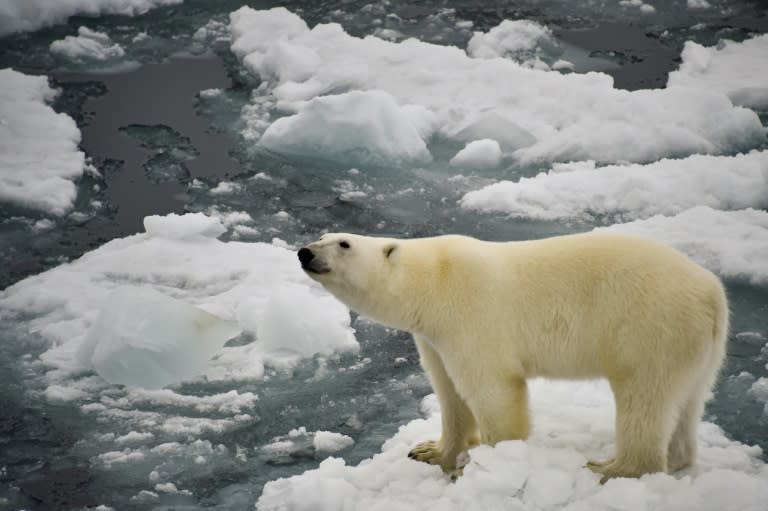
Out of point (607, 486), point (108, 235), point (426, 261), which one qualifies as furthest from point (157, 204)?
point (607, 486)

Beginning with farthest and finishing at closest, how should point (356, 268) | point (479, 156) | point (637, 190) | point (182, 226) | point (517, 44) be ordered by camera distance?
1. point (517, 44)
2. point (479, 156)
3. point (637, 190)
4. point (182, 226)
5. point (356, 268)

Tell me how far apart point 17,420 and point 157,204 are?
3032 mm

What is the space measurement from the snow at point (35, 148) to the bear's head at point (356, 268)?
4.52m

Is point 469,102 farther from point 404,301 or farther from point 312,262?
point 312,262

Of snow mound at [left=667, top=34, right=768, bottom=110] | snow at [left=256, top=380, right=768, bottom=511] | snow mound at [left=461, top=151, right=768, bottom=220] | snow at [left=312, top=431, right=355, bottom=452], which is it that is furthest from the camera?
snow mound at [left=667, top=34, right=768, bottom=110]

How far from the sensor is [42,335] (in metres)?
5.95

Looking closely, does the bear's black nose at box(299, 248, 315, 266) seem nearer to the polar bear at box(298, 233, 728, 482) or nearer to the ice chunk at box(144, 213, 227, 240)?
the polar bear at box(298, 233, 728, 482)

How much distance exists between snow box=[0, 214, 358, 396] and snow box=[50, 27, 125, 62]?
5.03m

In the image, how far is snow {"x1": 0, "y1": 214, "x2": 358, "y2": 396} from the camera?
5.44 metres

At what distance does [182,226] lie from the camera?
7.07 m

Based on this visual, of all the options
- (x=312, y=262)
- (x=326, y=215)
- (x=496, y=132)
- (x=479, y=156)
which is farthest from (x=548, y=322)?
(x=496, y=132)

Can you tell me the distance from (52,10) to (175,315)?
8.11 m

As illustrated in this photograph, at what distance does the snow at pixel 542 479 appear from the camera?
340 centimetres

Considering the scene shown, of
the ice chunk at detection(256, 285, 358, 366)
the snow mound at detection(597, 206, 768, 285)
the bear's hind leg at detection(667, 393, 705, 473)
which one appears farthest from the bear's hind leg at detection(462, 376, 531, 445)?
A: the snow mound at detection(597, 206, 768, 285)
